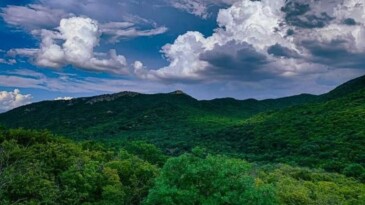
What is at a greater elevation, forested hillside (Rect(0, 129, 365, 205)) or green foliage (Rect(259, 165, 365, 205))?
forested hillside (Rect(0, 129, 365, 205))

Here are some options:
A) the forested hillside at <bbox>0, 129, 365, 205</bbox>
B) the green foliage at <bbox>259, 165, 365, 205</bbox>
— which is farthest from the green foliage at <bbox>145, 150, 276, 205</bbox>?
the green foliage at <bbox>259, 165, 365, 205</bbox>

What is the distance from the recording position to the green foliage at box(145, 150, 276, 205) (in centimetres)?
3306

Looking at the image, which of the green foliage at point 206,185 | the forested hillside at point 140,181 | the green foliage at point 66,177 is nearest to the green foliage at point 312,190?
the forested hillside at point 140,181

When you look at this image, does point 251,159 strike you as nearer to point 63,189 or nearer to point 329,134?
point 329,134

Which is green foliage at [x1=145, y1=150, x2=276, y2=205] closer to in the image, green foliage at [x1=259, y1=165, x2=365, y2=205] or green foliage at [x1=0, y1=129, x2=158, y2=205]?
green foliage at [x1=259, y1=165, x2=365, y2=205]

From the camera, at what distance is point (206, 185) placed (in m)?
34.7

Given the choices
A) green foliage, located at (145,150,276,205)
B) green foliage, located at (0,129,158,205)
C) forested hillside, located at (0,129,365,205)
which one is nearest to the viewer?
green foliage, located at (145,150,276,205)

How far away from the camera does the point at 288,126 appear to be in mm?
153500

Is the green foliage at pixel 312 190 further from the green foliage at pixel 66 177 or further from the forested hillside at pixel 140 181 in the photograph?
the green foliage at pixel 66 177

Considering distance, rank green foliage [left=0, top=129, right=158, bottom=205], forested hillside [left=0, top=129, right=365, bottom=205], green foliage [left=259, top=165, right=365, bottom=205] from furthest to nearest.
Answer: green foliage [left=259, top=165, right=365, bottom=205]
green foliage [left=0, top=129, right=158, bottom=205]
forested hillside [left=0, top=129, right=365, bottom=205]

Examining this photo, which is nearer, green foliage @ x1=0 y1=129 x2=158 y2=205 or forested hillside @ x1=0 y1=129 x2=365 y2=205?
forested hillside @ x1=0 y1=129 x2=365 y2=205

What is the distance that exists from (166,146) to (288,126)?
45.3m

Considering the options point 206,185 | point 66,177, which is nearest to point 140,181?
point 66,177

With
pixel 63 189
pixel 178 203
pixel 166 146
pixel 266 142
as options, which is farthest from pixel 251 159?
pixel 178 203
